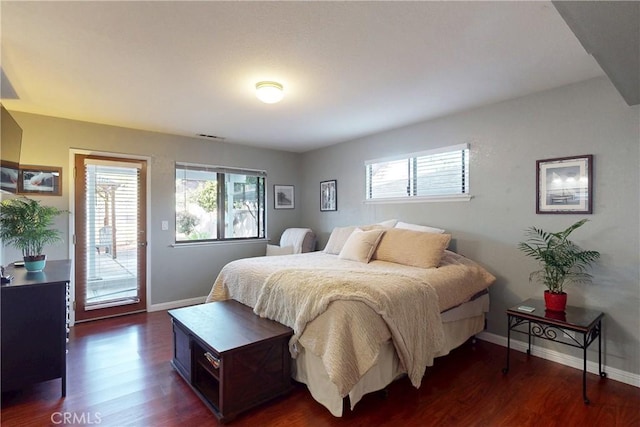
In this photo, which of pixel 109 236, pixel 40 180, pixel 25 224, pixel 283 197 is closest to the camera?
pixel 25 224

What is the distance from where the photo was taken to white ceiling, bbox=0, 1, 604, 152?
1708 millimetres

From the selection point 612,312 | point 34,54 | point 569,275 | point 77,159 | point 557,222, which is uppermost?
point 34,54

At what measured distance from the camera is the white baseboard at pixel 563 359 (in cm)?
238

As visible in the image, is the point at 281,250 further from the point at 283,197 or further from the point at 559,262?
the point at 559,262

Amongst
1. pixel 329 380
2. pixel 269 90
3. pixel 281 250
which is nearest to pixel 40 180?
pixel 269 90

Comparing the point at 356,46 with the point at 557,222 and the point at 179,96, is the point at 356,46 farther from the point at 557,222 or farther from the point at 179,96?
the point at 557,222

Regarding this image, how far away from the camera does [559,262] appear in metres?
2.48

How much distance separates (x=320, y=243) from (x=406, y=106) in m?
2.68

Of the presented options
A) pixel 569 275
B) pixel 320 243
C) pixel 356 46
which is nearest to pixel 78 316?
pixel 320 243

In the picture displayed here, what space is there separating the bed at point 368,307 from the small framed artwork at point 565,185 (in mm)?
833

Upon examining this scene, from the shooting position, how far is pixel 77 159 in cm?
367

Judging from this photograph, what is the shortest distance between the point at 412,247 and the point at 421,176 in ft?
3.73

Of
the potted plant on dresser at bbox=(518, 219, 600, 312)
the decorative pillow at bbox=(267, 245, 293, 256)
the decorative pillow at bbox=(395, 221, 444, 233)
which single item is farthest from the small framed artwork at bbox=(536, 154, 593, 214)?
the decorative pillow at bbox=(267, 245, 293, 256)

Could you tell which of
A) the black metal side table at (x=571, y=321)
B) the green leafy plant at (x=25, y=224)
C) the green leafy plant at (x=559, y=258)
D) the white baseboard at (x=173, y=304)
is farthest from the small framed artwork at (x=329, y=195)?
the green leafy plant at (x=25, y=224)
